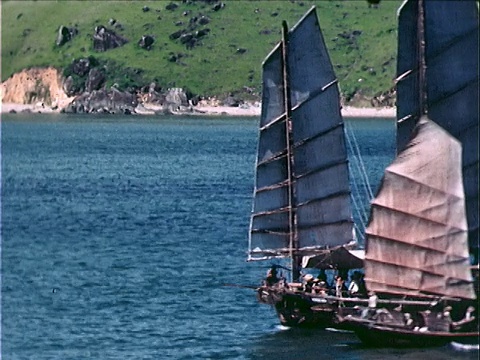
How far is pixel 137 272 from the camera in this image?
2958 inches

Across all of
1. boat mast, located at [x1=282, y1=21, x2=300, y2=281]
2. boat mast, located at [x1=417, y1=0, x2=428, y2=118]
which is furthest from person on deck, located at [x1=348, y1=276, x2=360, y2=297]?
boat mast, located at [x1=417, y1=0, x2=428, y2=118]

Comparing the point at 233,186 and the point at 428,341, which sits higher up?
the point at 233,186

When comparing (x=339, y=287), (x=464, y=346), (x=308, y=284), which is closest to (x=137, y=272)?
(x=308, y=284)

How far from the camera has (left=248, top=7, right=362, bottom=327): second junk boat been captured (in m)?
62.9

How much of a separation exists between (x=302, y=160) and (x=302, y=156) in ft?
0.54

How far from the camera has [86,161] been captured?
485ft

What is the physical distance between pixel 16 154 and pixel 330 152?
311 ft

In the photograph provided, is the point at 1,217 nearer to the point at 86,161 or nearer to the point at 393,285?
the point at 393,285

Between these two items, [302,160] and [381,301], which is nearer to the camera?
[381,301]

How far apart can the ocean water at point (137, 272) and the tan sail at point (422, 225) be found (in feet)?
8.48

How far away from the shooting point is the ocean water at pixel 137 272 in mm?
57625

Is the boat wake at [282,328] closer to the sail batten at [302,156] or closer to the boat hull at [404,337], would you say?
the sail batten at [302,156]

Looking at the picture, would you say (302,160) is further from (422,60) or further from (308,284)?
(422,60)

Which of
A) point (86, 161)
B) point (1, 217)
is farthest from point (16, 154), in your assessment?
point (1, 217)
